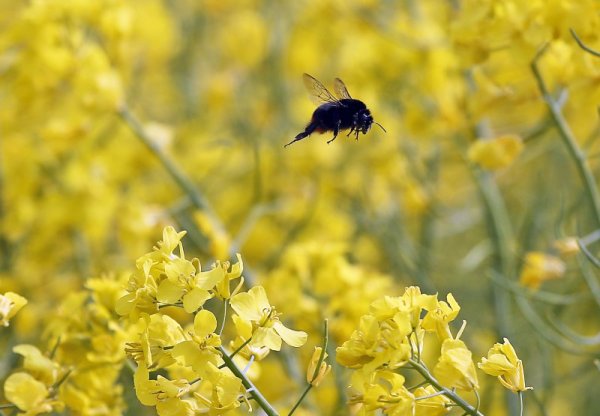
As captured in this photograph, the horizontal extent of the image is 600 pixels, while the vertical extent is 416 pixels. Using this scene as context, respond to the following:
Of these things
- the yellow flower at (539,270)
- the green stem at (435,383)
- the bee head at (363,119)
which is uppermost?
the bee head at (363,119)

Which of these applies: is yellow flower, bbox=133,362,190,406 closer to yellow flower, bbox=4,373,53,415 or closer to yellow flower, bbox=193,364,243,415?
yellow flower, bbox=193,364,243,415

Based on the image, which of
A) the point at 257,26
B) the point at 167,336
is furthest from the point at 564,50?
the point at 257,26

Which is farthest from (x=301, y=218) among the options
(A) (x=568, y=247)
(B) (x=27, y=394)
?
(B) (x=27, y=394)

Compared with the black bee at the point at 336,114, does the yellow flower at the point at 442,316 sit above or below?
below

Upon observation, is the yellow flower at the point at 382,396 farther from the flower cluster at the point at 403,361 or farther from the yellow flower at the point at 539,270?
the yellow flower at the point at 539,270

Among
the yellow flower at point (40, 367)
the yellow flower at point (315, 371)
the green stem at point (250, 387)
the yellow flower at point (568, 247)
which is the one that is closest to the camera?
the green stem at point (250, 387)

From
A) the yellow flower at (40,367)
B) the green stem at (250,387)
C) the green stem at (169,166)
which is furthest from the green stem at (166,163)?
the green stem at (250,387)

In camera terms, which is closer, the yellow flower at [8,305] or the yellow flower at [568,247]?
the yellow flower at [8,305]

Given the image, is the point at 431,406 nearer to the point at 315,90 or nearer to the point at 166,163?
the point at 315,90
